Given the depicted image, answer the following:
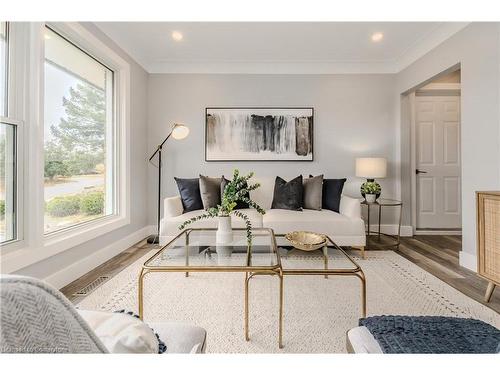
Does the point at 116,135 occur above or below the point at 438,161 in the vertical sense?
above

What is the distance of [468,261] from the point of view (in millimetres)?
2691

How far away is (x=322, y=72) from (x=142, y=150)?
2.79 m

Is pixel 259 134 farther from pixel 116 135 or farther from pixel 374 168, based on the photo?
pixel 116 135

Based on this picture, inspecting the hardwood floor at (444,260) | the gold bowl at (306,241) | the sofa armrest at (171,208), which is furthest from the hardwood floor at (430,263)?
the gold bowl at (306,241)

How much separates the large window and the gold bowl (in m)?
1.98

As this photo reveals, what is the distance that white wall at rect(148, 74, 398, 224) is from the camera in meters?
4.06

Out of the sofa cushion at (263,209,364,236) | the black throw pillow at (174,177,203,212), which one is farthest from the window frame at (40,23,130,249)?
the sofa cushion at (263,209,364,236)

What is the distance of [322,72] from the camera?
4.02 meters

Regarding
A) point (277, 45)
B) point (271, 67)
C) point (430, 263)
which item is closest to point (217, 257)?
point (430, 263)

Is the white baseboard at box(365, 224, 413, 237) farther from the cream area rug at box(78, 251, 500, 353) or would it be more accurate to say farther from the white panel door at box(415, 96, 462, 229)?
the cream area rug at box(78, 251, 500, 353)

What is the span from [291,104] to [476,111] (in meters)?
2.16

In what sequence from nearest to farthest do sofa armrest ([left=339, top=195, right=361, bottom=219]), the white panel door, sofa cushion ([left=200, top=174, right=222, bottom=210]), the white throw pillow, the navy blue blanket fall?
the white throw pillow < the navy blue blanket < sofa armrest ([left=339, top=195, right=361, bottom=219]) < sofa cushion ([left=200, top=174, right=222, bottom=210]) < the white panel door

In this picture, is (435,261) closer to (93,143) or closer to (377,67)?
(377,67)
